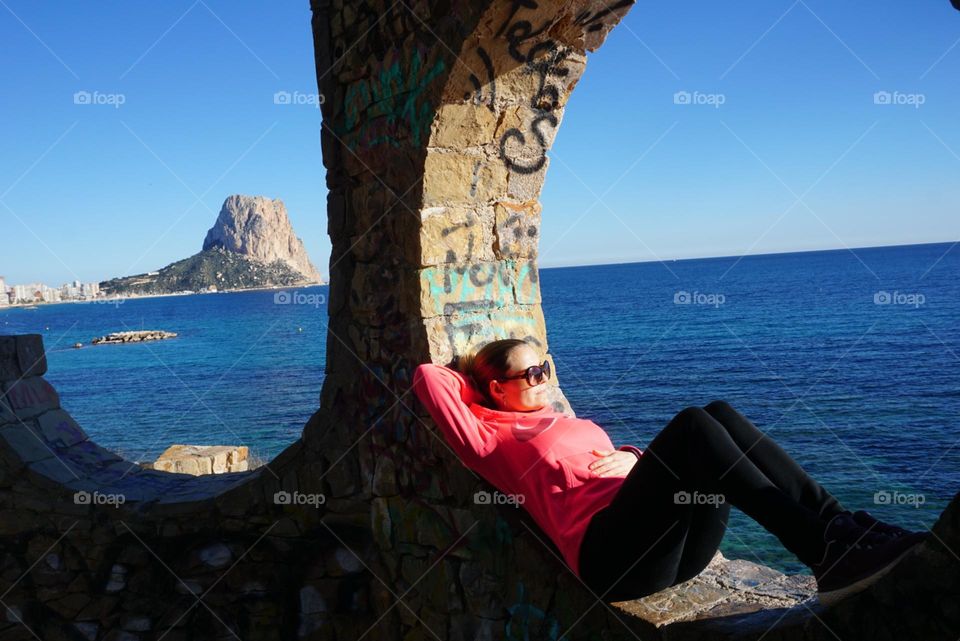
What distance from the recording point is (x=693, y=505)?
251 cm

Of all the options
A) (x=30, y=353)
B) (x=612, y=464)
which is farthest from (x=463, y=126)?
(x=30, y=353)

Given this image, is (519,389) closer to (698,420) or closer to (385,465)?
(698,420)

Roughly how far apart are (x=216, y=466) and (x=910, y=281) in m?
66.4

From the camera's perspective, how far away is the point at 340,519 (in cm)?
408

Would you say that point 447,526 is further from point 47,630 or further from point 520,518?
point 47,630
